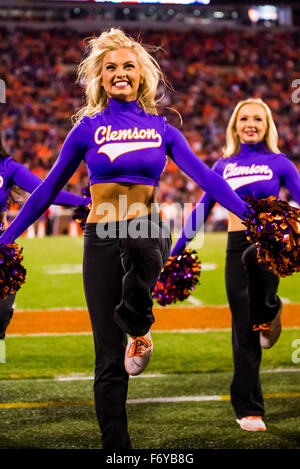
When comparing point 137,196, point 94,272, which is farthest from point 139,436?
point 137,196

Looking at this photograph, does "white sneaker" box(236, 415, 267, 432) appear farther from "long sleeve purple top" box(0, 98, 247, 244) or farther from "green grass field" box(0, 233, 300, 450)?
"long sleeve purple top" box(0, 98, 247, 244)

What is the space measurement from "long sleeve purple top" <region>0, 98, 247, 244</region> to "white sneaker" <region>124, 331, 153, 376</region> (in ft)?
2.00

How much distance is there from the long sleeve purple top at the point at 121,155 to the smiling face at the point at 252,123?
103 centimetres

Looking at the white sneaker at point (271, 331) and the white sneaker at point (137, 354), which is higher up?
the white sneaker at point (271, 331)

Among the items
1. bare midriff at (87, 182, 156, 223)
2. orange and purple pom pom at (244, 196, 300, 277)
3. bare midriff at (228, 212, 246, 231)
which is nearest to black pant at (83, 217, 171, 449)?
bare midriff at (87, 182, 156, 223)

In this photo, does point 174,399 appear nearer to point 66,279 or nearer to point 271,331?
point 271,331

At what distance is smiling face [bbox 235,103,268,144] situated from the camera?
3529 millimetres

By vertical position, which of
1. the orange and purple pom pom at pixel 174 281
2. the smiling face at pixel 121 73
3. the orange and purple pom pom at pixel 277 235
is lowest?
the orange and purple pom pom at pixel 277 235

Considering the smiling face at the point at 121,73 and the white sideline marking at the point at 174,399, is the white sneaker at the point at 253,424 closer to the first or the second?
the white sideline marking at the point at 174,399

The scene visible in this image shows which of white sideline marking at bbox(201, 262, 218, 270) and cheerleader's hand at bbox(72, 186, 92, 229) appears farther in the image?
white sideline marking at bbox(201, 262, 218, 270)

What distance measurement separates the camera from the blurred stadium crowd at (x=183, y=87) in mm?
18109

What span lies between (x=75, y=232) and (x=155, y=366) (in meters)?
11.4

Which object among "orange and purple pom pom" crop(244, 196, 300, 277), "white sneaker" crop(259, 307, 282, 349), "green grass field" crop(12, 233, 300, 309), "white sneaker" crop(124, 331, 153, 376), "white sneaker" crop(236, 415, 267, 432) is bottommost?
"white sneaker" crop(236, 415, 267, 432)

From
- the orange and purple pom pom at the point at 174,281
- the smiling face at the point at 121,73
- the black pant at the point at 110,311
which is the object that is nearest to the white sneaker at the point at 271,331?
the orange and purple pom pom at the point at 174,281
